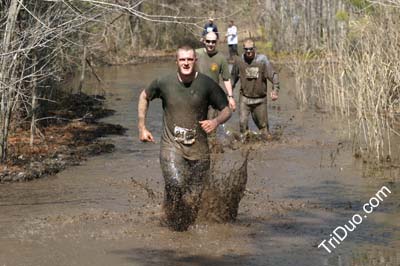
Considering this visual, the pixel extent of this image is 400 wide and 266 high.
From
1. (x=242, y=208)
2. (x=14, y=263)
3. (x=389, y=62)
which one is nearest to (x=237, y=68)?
(x=389, y=62)

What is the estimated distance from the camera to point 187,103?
8930 millimetres

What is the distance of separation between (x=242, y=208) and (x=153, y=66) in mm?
23694

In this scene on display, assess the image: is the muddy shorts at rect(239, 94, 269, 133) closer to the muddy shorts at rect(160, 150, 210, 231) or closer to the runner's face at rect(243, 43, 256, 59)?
the runner's face at rect(243, 43, 256, 59)

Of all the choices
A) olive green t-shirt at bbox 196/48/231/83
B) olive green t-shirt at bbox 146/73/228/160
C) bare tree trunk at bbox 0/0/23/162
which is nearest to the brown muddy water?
olive green t-shirt at bbox 146/73/228/160

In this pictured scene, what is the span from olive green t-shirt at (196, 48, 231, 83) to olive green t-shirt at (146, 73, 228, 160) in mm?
4205

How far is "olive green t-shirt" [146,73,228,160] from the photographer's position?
893 centimetres

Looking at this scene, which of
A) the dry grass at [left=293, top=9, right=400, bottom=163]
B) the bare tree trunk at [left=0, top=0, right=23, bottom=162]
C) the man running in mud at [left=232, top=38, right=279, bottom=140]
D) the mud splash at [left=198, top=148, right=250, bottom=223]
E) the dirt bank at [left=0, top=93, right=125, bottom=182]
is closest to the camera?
the mud splash at [left=198, top=148, right=250, bottom=223]

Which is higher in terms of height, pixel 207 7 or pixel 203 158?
pixel 207 7

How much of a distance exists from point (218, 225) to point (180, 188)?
0.58 m

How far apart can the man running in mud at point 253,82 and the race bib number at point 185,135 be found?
6199 millimetres

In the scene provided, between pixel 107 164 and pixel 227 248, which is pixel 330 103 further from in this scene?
pixel 227 248

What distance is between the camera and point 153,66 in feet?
111

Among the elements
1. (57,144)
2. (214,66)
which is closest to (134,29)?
(57,144)

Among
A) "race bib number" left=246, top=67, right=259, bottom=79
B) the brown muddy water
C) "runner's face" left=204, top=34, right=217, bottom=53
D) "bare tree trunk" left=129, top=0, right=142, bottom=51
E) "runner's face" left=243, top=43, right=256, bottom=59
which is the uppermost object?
"bare tree trunk" left=129, top=0, right=142, bottom=51
